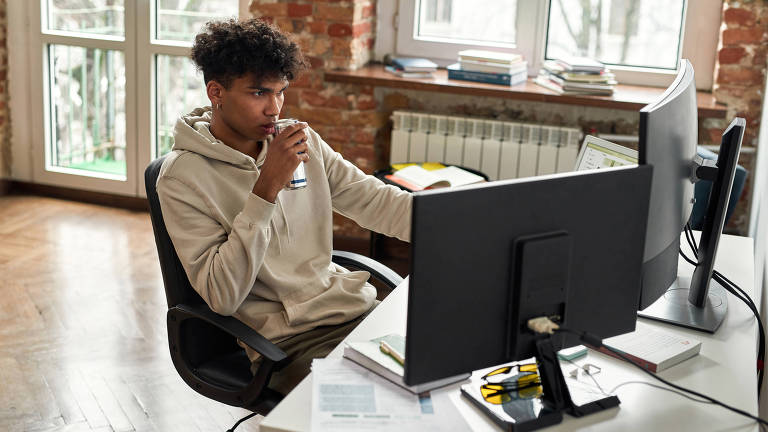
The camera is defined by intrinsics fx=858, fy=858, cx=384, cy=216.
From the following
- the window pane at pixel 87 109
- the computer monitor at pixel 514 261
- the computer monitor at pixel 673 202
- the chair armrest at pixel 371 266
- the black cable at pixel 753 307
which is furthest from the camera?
the window pane at pixel 87 109

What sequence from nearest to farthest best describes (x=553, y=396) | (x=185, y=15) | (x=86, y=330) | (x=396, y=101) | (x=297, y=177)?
(x=553, y=396) → (x=297, y=177) → (x=86, y=330) → (x=396, y=101) → (x=185, y=15)

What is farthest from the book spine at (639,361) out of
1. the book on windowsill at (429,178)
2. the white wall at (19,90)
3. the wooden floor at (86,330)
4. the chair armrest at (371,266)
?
the white wall at (19,90)

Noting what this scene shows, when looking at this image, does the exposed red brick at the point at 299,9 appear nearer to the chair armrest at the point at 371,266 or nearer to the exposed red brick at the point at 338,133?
the exposed red brick at the point at 338,133

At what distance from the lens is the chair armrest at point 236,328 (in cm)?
186

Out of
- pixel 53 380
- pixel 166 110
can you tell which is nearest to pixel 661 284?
pixel 53 380

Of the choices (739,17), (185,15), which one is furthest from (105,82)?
(739,17)

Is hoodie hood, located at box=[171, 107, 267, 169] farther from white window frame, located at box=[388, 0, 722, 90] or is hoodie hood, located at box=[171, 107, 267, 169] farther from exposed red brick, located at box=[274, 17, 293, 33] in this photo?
white window frame, located at box=[388, 0, 722, 90]

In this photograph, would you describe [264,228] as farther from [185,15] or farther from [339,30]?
[185,15]

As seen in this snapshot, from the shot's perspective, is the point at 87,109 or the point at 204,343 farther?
the point at 87,109

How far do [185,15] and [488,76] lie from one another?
170cm

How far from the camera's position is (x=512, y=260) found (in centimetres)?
141

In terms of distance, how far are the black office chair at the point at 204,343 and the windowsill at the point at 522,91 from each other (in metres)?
1.90

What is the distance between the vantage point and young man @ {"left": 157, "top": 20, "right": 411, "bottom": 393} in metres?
1.95

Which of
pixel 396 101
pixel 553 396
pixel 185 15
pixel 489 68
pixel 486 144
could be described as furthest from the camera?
pixel 185 15
